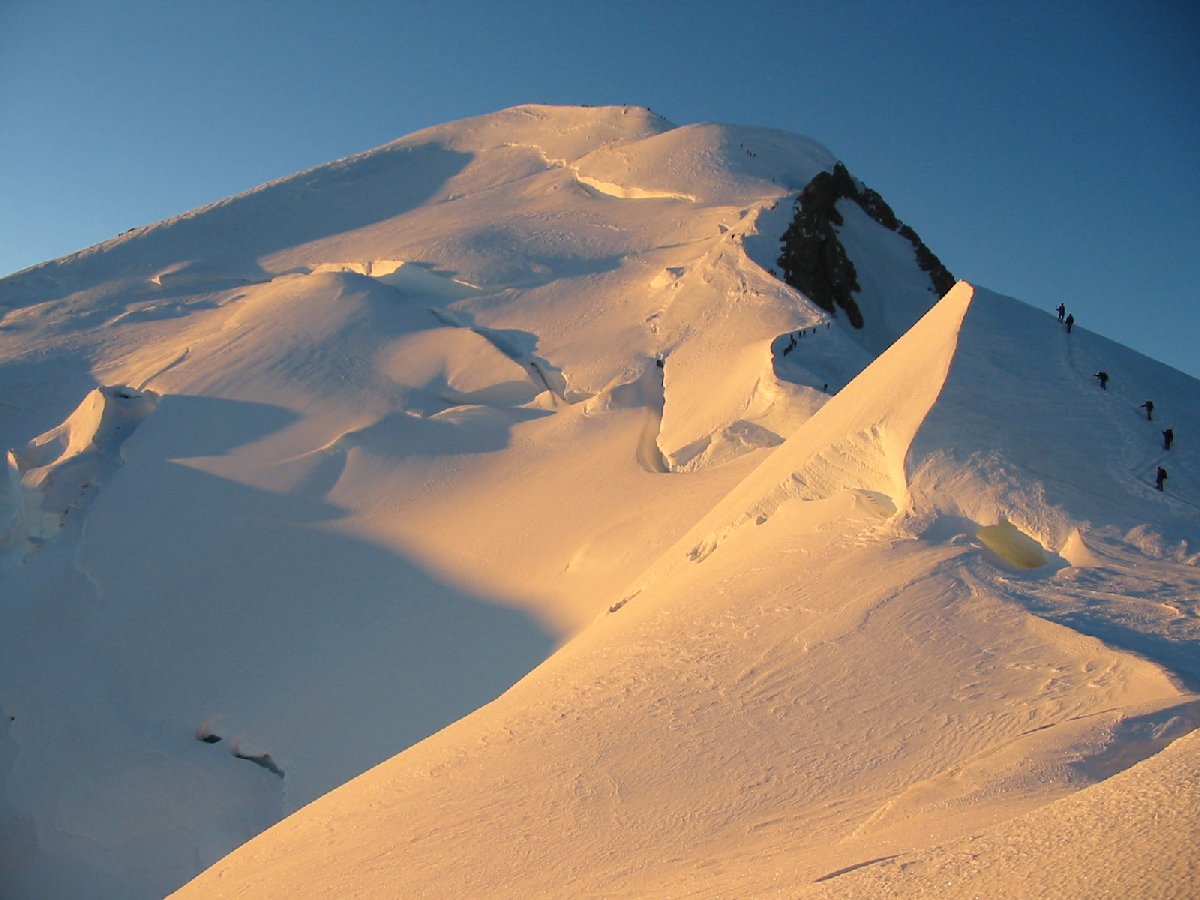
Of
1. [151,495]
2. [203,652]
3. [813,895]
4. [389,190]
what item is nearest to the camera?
[813,895]

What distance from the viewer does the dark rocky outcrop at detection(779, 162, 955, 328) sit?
674 inches

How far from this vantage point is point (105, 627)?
1069 centimetres

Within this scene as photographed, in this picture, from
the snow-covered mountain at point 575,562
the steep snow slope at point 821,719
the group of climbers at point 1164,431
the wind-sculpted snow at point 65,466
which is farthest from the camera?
the wind-sculpted snow at point 65,466

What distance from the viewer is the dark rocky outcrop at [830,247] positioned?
56.2 feet

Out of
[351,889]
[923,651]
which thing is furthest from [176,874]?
[923,651]

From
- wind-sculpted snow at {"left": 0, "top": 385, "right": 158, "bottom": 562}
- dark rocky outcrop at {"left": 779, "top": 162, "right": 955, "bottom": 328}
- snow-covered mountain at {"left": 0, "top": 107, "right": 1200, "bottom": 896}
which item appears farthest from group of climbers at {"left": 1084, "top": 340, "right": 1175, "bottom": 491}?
wind-sculpted snow at {"left": 0, "top": 385, "right": 158, "bottom": 562}

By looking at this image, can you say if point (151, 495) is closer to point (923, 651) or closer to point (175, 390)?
point (175, 390)

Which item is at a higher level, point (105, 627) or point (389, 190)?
point (389, 190)

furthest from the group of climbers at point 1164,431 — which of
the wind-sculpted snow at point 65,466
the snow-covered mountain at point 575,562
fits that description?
the wind-sculpted snow at point 65,466

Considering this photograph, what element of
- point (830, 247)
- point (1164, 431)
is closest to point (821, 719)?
point (1164, 431)

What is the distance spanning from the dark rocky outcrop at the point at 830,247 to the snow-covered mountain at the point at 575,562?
405mm

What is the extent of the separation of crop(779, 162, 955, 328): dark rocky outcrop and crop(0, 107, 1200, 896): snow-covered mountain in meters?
0.40

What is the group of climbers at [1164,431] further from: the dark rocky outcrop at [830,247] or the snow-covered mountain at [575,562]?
the dark rocky outcrop at [830,247]

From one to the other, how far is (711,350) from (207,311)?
8519mm
